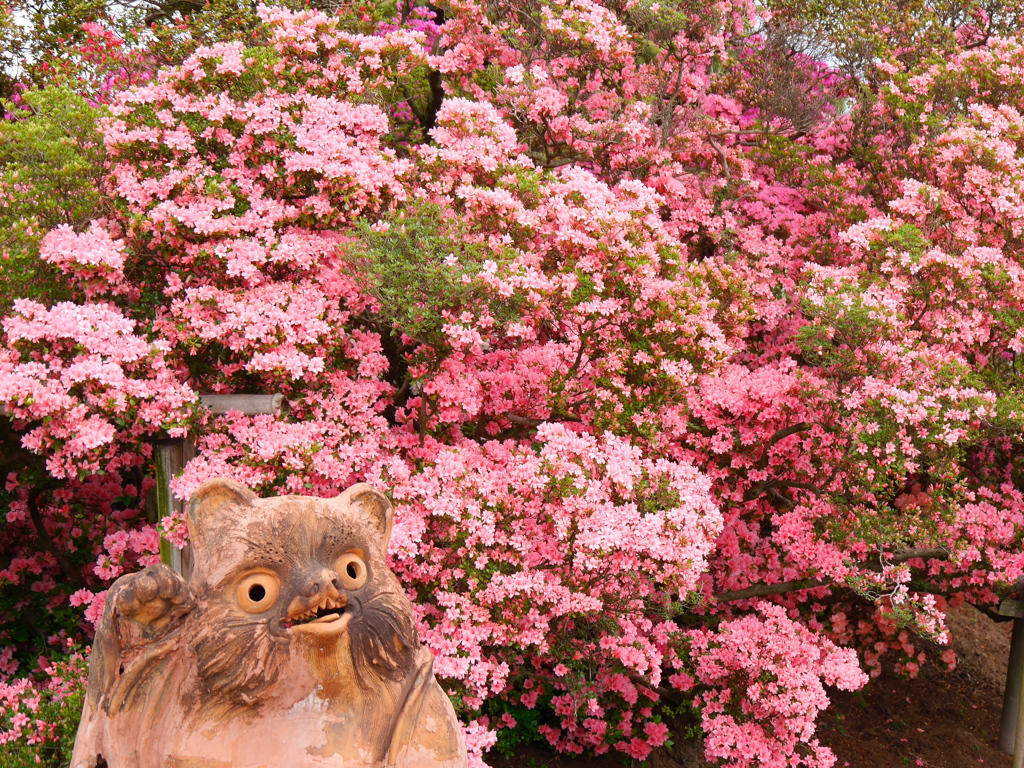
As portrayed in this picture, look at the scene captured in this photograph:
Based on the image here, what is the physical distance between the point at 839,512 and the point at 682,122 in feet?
19.0

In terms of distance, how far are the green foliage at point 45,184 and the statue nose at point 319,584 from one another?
457cm

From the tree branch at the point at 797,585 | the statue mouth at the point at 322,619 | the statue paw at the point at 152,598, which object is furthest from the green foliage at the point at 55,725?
the tree branch at the point at 797,585

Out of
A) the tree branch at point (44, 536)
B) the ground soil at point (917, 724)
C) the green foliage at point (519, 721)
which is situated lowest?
the ground soil at point (917, 724)

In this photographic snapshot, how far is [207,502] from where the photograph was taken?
12.3ft

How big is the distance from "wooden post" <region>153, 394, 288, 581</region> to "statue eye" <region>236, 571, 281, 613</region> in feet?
10.6

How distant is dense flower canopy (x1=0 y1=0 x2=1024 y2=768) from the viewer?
6566mm

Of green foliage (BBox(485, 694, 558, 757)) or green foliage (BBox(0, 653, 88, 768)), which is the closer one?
green foliage (BBox(0, 653, 88, 768))

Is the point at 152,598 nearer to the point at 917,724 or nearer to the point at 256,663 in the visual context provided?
the point at 256,663

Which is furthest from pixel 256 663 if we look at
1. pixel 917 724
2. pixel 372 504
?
pixel 917 724

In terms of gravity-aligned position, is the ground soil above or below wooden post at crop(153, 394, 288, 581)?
below

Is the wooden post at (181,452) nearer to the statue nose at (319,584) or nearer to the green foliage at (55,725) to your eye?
the green foliage at (55,725)

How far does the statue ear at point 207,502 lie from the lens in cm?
373

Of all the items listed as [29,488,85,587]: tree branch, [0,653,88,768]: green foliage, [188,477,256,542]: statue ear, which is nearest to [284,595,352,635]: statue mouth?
[188,477,256,542]: statue ear

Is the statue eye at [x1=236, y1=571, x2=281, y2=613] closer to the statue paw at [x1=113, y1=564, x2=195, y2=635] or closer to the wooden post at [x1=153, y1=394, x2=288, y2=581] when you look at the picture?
the statue paw at [x1=113, y1=564, x2=195, y2=635]
